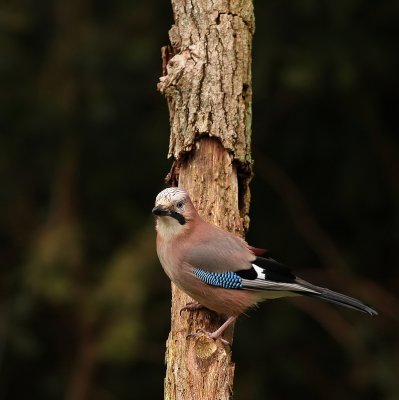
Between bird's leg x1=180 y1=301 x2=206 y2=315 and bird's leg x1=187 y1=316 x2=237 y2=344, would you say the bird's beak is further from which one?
bird's leg x1=187 y1=316 x2=237 y2=344

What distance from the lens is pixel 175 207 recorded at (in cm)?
530

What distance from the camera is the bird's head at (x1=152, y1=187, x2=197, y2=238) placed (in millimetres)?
5277

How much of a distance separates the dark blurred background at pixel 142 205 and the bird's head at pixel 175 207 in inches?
152

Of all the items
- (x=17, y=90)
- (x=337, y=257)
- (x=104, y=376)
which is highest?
(x=17, y=90)

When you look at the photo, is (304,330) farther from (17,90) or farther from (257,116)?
(17,90)

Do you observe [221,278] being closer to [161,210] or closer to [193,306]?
[193,306]

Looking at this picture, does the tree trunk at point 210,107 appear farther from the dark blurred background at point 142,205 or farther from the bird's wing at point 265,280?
the dark blurred background at point 142,205

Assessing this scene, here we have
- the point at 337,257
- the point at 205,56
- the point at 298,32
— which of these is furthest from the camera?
the point at 337,257

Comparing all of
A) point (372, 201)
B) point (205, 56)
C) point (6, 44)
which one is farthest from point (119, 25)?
point (205, 56)

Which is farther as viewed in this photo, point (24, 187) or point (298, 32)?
point (24, 187)

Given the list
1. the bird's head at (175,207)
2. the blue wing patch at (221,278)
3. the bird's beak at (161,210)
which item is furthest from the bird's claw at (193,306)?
the bird's beak at (161,210)

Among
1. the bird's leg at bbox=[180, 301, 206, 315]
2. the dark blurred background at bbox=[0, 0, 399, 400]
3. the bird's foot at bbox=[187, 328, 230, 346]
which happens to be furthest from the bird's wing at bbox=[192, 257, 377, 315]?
the dark blurred background at bbox=[0, 0, 399, 400]

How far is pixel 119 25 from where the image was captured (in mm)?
10016

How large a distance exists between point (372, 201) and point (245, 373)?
6.86ft
